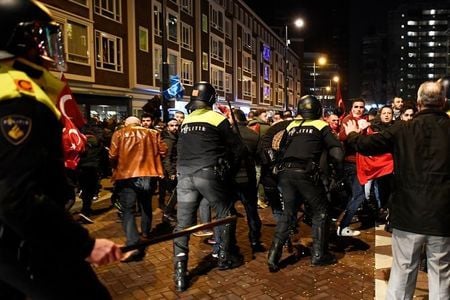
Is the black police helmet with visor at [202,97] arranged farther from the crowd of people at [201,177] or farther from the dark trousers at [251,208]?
the dark trousers at [251,208]

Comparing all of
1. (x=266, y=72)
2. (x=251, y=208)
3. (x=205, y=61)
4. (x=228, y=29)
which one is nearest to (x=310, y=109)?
(x=251, y=208)

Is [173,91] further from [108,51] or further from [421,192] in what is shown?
[421,192]

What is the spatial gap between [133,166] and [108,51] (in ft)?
63.2

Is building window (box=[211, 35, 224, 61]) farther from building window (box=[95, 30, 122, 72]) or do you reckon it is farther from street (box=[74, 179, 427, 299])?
street (box=[74, 179, 427, 299])

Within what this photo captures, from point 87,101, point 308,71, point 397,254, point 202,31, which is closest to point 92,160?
point 397,254

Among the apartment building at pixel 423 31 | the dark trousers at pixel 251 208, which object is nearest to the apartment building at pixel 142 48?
the dark trousers at pixel 251 208

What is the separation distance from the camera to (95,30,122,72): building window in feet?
74.1

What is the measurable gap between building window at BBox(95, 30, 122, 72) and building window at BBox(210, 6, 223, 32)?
635 inches

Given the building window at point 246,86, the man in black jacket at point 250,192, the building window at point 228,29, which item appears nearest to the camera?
the man in black jacket at point 250,192

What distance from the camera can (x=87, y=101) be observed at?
21.5m

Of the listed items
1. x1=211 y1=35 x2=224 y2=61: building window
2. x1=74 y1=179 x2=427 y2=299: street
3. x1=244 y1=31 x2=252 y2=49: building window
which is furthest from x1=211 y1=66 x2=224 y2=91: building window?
x1=74 y1=179 x2=427 y2=299: street

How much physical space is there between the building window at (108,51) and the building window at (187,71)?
8568 mm

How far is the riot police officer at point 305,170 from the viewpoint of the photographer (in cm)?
509

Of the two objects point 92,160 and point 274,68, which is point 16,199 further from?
point 274,68
